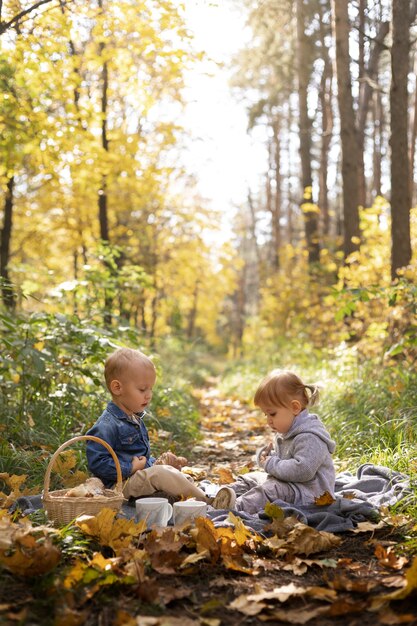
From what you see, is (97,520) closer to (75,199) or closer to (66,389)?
(66,389)

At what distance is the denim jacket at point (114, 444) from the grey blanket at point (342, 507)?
0.79ft

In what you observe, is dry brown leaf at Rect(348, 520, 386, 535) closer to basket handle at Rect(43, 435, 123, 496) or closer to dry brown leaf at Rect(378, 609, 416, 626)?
dry brown leaf at Rect(378, 609, 416, 626)

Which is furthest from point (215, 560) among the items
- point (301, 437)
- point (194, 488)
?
point (301, 437)

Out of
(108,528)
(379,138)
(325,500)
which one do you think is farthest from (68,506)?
(379,138)

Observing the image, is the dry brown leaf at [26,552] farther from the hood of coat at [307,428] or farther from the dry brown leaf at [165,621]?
the hood of coat at [307,428]

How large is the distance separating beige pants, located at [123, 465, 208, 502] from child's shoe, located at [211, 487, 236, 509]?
114 mm

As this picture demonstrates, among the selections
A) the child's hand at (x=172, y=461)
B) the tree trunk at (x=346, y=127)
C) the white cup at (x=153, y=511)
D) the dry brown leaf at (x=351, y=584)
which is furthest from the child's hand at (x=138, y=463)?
the tree trunk at (x=346, y=127)

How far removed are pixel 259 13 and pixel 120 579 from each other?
14.2m

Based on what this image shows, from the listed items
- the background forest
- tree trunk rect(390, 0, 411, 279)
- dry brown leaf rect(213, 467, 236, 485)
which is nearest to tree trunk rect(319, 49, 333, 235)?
the background forest

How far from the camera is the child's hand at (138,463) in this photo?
4.00 metres

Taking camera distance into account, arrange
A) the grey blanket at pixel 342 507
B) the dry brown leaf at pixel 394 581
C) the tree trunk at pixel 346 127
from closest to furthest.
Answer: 1. the dry brown leaf at pixel 394 581
2. the grey blanket at pixel 342 507
3. the tree trunk at pixel 346 127

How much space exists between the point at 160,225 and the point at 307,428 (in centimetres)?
1248

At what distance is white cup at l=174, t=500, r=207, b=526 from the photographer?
136 inches

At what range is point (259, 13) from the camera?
47.7 feet
